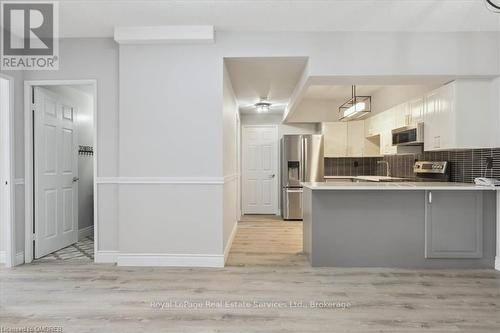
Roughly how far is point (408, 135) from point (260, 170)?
3.84m

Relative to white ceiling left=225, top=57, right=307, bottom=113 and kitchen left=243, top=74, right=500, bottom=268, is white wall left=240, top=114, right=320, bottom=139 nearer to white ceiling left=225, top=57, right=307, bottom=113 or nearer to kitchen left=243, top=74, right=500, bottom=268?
white ceiling left=225, top=57, right=307, bottom=113

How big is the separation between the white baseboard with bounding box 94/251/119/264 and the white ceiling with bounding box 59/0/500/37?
2476mm

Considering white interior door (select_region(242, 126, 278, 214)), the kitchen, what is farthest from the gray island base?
white interior door (select_region(242, 126, 278, 214))

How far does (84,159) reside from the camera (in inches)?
204

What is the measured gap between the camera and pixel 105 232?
374 centimetres

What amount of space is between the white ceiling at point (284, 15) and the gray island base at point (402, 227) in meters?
1.69

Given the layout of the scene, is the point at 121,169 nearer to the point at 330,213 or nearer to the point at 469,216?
the point at 330,213

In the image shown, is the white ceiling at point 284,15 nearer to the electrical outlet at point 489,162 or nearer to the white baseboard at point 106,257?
the electrical outlet at point 489,162

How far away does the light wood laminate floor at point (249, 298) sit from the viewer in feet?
7.55

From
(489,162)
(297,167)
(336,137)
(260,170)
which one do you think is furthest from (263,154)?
(489,162)

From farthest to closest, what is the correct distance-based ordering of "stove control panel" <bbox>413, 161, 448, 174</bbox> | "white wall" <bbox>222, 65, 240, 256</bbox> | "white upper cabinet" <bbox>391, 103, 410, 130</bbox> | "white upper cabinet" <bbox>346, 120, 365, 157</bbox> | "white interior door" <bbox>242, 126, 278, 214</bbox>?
"white interior door" <bbox>242, 126, 278, 214</bbox>
"white upper cabinet" <bbox>346, 120, 365, 157</bbox>
"white upper cabinet" <bbox>391, 103, 410, 130</bbox>
"stove control panel" <bbox>413, 161, 448, 174</bbox>
"white wall" <bbox>222, 65, 240, 256</bbox>

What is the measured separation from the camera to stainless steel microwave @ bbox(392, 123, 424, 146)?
4293mm

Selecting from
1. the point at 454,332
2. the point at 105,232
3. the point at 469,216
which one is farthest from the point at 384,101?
the point at 105,232

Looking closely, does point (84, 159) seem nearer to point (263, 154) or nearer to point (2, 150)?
point (2, 150)
